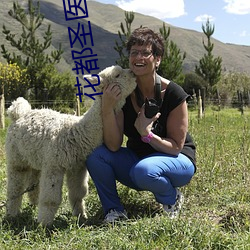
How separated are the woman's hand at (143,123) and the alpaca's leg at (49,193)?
687 millimetres

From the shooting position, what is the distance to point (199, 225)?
2854 millimetres

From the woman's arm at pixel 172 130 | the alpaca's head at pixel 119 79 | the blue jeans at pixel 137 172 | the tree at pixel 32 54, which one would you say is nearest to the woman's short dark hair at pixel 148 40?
the alpaca's head at pixel 119 79

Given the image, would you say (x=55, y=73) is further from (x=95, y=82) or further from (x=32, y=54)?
(x=95, y=82)

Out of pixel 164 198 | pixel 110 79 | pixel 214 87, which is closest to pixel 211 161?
pixel 164 198

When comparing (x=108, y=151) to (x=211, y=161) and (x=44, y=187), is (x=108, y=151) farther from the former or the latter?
(x=211, y=161)

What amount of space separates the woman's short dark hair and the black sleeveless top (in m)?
0.31

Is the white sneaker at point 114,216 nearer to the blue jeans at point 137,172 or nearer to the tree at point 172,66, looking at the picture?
the blue jeans at point 137,172

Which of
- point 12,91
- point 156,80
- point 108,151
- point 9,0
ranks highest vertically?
point 9,0

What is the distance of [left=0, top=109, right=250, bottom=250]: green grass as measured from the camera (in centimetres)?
275

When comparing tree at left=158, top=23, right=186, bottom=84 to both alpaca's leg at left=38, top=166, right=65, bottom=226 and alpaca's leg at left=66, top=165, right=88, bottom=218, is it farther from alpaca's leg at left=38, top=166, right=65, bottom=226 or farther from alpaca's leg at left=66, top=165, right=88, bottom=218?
alpaca's leg at left=38, top=166, right=65, bottom=226

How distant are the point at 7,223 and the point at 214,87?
24.4 meters

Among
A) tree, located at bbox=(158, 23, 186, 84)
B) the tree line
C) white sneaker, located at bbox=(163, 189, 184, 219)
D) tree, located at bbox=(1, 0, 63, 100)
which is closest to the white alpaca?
white sneaker, located at bbox=(163, 189, 184, 219)

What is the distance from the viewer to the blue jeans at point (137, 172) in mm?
3311

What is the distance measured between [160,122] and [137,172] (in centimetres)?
50
